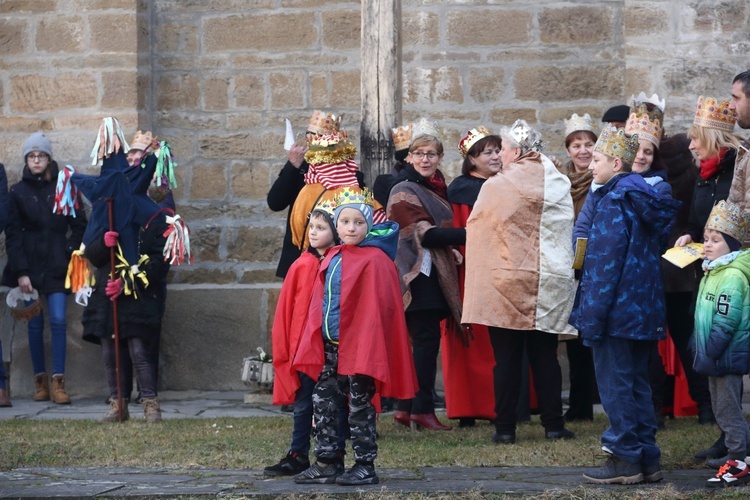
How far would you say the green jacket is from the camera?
5.58m

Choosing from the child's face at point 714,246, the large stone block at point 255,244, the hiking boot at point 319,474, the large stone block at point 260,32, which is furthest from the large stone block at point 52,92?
the child's face at point 714,246

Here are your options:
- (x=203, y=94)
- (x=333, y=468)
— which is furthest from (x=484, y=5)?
(x=333, y=468)

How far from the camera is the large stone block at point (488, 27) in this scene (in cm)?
976

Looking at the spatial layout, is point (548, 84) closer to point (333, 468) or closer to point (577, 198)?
point (577, 198)

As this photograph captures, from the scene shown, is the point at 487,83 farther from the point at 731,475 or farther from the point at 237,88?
the point at 731,475

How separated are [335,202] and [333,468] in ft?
4.05

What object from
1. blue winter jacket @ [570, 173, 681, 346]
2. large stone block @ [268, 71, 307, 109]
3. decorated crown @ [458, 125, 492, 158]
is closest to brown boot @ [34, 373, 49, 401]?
large stone block @ [268, 71, 307, 109]

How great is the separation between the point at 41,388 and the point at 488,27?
4423mm

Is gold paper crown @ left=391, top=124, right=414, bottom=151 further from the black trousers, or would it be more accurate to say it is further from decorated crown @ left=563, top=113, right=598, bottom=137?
the black trousers

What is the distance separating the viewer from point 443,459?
6.35m

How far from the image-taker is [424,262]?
24.4 ft

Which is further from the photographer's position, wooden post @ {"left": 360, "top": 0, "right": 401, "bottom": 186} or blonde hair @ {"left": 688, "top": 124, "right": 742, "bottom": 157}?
→ wooden post @ {"left": 360, "top": 0, "right": 401, "bottom": 186}

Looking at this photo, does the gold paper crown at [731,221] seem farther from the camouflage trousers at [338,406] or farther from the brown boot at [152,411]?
the brown boot at [152,411]

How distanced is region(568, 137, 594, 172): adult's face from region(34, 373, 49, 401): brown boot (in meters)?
4.44
